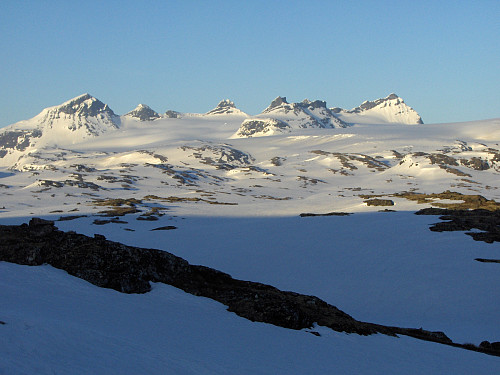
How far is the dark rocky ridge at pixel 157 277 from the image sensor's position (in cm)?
1845

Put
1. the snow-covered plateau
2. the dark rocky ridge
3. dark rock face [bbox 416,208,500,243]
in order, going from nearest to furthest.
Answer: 1. the snow-covered plateau
2. the dark rocky ridge
3. dark rock face [bbox 416,208,500,243]

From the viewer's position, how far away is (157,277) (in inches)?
806

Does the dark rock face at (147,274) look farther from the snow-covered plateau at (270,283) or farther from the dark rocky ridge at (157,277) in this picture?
the snow-covered plateau at (270,283)

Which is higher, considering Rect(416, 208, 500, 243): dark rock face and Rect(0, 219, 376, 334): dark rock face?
Rect(0, 219, 376, 334): dark rock face

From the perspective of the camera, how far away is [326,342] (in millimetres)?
17109

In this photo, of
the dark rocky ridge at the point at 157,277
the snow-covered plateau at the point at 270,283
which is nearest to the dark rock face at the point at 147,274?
the dark rocky ridge at the point at 157,277

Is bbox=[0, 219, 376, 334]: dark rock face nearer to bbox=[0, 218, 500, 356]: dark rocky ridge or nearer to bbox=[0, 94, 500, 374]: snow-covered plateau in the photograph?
bbox=[0, 218, 500, 356]: dark rocky ridge

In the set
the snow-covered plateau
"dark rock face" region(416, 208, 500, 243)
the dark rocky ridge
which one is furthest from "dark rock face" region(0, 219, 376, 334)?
"dark rock face" region(416, 208, 500, 243)

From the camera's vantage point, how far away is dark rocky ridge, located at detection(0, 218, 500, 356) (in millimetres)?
18453

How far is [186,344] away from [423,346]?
10.1 m

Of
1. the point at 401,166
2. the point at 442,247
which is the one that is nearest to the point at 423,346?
the point at 442,247

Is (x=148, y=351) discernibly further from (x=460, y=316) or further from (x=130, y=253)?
(x=460, y=316)

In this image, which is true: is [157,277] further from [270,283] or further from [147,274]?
[270,283]

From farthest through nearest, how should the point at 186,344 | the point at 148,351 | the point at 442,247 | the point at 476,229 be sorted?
1. the point at 476,229
2. the point at 442,247
3. the point at 186,344
4. the point at 148,351
